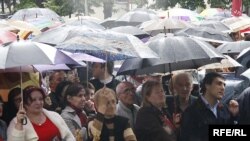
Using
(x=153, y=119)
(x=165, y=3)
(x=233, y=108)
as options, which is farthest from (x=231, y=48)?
(x=165, y=3)

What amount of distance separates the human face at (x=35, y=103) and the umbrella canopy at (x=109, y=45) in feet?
2.02

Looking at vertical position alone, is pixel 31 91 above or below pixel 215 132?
above

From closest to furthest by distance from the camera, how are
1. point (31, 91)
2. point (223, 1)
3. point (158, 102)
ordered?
point (31, 91)
point (158, 102)
point (223, 1)

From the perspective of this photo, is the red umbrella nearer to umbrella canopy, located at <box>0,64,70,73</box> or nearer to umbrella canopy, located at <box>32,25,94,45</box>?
umbrella canopy, located at <box>32,25,94,45</box>

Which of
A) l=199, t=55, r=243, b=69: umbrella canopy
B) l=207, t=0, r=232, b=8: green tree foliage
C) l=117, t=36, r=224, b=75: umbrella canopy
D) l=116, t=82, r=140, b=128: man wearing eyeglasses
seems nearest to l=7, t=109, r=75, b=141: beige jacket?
l=116, t=82, r=140, b=128: man wearing eyeglasses

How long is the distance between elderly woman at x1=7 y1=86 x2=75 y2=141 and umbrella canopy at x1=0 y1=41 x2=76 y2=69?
1.38 feet

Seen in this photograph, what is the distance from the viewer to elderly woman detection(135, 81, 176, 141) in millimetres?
6090

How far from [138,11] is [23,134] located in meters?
13.1

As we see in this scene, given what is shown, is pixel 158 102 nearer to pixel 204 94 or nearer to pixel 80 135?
pixel 204 94

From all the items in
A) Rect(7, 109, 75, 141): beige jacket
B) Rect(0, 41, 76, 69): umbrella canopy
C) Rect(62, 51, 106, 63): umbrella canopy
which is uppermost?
Rect(0, 41, 76, 69): umbrella canopy

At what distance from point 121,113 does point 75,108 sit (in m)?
0.59

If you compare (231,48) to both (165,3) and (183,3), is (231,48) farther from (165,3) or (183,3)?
(165,3)

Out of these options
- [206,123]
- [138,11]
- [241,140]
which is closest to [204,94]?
[206,123]

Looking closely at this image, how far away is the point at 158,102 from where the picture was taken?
6398 millimetres
